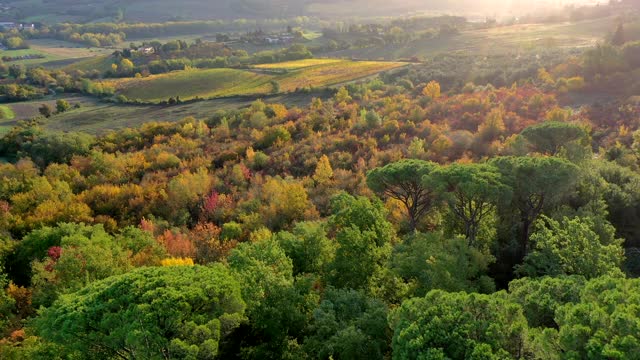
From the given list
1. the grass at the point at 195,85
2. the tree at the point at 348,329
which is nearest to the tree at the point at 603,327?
the tree at the point at 348,329

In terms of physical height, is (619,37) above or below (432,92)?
above

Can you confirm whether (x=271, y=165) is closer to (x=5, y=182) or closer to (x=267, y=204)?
(x=267, y=204)

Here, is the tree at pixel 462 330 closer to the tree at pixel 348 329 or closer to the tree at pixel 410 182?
the tree at pixel 348 329

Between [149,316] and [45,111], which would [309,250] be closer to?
[149,316]

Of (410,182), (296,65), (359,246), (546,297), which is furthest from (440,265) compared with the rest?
(296,65)

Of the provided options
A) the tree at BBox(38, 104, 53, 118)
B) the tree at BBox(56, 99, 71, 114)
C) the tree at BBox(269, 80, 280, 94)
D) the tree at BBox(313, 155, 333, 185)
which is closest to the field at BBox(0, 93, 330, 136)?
the tree at BBox(38, 104, 53, 118)

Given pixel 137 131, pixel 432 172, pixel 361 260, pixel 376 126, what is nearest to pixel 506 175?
pixel 432 172

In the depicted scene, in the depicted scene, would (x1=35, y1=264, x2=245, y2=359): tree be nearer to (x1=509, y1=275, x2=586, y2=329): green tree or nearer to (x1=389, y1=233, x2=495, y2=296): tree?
(x1=389, y1=233, x2=495, y2=296): tree
